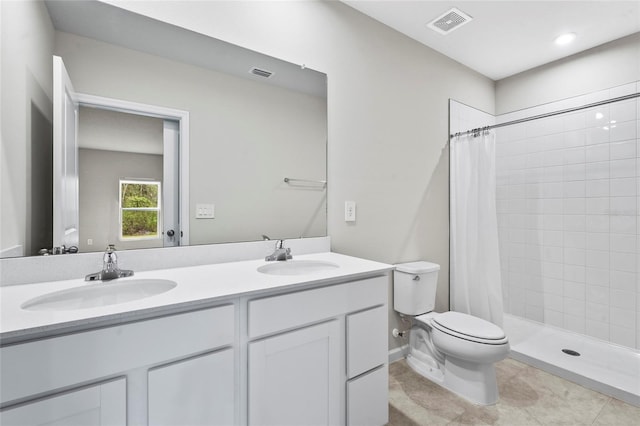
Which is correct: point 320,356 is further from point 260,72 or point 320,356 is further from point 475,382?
point 260,72

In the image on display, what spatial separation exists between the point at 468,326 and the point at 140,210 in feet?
6.39

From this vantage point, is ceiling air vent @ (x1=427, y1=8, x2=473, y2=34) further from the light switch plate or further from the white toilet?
the light switch plate

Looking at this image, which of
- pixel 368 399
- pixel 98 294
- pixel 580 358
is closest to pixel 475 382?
pixel 368 399

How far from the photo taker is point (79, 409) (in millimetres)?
797

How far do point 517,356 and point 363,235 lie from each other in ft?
4.99

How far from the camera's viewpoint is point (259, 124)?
5.55 ft

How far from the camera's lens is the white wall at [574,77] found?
2354 millimetres

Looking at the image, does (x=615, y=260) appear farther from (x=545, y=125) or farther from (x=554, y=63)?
(x=554, y=63)

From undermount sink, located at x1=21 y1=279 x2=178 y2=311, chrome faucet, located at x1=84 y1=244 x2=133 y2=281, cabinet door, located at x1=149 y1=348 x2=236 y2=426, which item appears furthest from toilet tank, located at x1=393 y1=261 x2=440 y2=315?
chrome faucet, located at x1=84 y1=244 x2=133 y2=281

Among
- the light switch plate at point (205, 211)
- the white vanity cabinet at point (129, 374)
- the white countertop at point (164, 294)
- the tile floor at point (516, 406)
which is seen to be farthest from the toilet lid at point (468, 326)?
the light switch plate at point (205, 211)

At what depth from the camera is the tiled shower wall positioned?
2334 mm

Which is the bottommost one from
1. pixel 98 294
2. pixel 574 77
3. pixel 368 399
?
pixel 368 399

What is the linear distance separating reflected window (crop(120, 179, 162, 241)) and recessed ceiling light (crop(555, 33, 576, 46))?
3121 mm

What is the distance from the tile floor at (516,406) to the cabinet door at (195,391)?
3.42 ft
